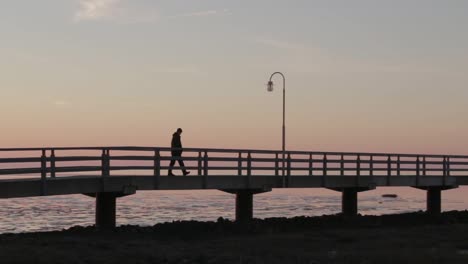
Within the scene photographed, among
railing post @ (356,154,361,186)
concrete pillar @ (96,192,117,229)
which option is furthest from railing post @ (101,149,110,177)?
railing post @ (356,154,361,186)

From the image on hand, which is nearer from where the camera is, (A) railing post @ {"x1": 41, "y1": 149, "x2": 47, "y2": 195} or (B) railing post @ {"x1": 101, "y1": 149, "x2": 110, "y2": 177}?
(A) railing post @ {"x1": 41, "y1": 149, "x2": 47, "y2": 195}

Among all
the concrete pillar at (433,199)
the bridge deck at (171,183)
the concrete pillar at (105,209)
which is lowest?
the concrete pillar at (433,199)

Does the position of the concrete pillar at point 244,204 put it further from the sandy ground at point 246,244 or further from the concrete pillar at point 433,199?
the concrete pillar at point 433,199

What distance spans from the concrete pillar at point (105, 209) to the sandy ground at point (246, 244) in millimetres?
1342

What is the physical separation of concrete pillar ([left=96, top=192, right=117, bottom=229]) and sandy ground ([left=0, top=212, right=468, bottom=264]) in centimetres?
134

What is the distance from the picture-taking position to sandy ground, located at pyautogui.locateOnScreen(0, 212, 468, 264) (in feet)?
67.4

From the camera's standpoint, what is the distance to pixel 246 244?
24.6 metres

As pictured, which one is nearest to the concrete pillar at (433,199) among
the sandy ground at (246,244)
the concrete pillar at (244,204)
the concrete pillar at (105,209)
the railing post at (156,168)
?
the sandy ground at (246,244)

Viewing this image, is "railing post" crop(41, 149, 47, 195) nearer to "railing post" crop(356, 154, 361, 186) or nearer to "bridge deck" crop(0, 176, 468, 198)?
"bridge deck" crop(0, 176, 468, 198)

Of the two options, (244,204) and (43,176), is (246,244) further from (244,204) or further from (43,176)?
(244,204)

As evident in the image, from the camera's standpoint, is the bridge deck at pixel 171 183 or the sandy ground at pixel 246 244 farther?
the bridge deck at pixel 171 183

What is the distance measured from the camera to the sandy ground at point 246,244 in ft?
67.4

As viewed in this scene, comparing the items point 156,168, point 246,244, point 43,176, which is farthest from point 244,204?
point 43,176

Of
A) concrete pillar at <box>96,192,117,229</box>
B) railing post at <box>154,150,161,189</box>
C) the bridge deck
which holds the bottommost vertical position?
concrete pillar at <box>96,192,117,229</box>
